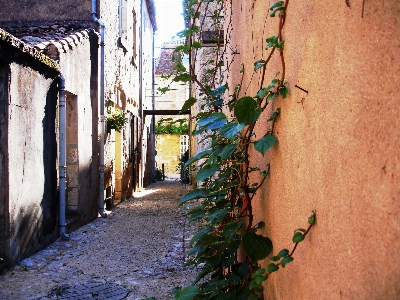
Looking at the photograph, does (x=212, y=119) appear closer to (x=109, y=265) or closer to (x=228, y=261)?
(x=228, y=261)

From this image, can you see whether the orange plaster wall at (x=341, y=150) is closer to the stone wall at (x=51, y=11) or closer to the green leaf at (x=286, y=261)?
the green leaf at (x=286, y=261)

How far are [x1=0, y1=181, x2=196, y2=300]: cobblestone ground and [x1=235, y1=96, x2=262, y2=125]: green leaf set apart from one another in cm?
248

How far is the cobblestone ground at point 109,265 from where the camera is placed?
3863 millimetres

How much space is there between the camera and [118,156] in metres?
10.9

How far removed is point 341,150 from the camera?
39.0 inches

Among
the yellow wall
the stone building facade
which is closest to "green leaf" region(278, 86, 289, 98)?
the stone building facade

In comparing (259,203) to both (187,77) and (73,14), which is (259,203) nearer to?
(187,77)

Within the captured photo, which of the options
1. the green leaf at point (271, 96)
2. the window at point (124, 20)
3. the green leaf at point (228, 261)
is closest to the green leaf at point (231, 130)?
the green leaf at point (271, 96)

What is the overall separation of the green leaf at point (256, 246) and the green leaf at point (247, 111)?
439 millimetres

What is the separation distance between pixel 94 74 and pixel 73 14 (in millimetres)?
1096

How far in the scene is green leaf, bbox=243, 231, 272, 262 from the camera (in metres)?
1.67

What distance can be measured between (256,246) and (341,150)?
2.60ft

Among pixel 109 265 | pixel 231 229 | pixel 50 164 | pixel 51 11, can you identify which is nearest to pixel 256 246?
pixel 231 229

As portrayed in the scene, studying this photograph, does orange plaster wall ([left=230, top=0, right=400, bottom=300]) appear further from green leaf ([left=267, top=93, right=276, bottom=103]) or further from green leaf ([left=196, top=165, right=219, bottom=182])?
green leaf ([left=196, top=165, right=219, bottom=182])
